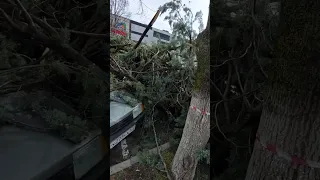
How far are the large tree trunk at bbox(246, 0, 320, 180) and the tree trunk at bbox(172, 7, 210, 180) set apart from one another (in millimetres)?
427

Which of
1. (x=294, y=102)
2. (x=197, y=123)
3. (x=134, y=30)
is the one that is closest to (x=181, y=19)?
(x=134, y=30)

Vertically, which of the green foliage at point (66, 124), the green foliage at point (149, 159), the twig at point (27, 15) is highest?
the twig at point (27, 15)

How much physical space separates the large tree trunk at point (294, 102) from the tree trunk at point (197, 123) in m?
0.43

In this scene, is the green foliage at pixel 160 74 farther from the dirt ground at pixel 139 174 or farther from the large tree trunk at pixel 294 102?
the large tree trunk at pixel 294 102

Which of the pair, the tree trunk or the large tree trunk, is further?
the tree trunk

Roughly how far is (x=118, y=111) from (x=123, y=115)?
1.5 inches

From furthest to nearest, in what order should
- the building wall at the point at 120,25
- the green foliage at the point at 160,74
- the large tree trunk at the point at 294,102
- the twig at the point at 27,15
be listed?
the green foliage at the point at 160,74 → the building wall at the point at 120,25 → the twig at the point at 27,15 → the large tree trunk at the point at 294,102

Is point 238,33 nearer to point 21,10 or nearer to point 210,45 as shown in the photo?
point 210,45

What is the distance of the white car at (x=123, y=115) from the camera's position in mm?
1313

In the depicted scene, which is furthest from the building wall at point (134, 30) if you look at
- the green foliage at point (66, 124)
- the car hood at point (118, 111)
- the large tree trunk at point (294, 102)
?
the large tree trunk at point (294, 102)

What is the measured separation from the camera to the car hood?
131 cm

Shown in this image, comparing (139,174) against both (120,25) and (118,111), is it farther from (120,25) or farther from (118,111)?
(120,25)

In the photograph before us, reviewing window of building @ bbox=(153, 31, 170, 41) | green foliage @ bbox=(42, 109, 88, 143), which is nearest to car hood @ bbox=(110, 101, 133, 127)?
green foliage @ bbox=(42, 109, 88, 143)

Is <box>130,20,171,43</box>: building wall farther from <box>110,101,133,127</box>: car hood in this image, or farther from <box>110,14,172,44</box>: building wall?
<box>110,101,133,127</box>: car hood
